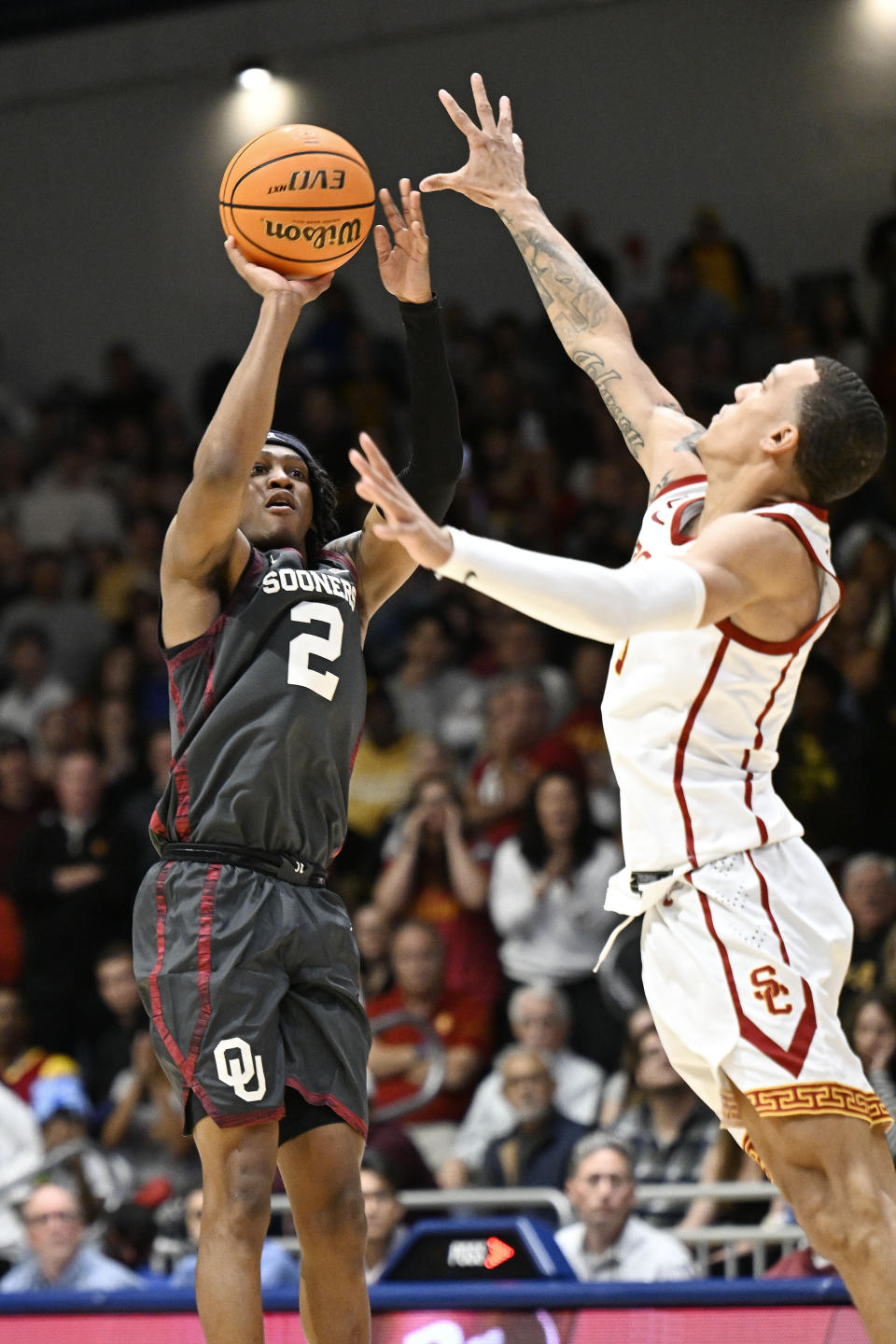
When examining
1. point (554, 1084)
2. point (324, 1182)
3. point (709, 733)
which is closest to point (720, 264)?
point (554, 1084)

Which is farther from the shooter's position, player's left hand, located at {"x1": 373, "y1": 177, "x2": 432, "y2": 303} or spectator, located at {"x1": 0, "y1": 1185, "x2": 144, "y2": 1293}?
spectator, located at {"x1": 0, "y1": 1185, "x2": 144, "y2": 1293}

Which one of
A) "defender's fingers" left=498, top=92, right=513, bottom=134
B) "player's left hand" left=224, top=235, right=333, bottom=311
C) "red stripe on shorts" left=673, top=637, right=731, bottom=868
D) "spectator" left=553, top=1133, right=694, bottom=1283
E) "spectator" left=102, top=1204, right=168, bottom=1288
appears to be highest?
"defender's fingers" left=498, top=92, right=513, bottom=134

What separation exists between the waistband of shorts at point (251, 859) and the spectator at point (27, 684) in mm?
6164

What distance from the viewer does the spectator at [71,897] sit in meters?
8.08

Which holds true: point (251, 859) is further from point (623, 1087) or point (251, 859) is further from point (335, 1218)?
point (623, 1087)

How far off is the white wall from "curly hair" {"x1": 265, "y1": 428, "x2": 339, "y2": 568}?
23.9 feet

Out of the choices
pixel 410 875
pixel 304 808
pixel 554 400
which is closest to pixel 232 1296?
pixel 304 808

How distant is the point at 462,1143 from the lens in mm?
6715

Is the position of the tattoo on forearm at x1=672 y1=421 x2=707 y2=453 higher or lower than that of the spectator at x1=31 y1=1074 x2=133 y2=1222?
higher

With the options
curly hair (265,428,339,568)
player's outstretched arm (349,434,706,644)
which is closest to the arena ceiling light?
curly hair (265,428,339,568)

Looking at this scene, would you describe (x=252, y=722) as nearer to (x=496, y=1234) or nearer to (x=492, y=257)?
(x=496, y=1234)

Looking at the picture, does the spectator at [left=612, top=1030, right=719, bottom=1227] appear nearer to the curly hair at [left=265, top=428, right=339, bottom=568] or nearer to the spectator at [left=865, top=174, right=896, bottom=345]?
the curly hair at [left=265, top=428, right=339, bottom=568]

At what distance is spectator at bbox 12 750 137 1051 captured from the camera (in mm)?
8078

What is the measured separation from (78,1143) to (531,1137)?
1900mm
